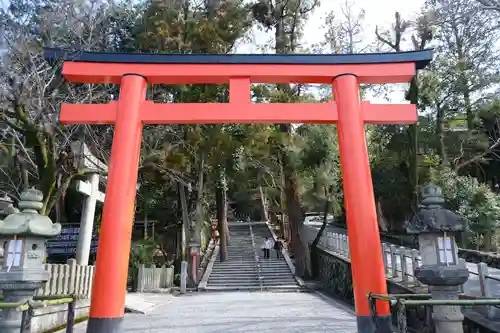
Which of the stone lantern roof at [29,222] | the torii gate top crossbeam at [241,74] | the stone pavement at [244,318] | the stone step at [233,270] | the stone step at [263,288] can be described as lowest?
the stone step at [263,288]

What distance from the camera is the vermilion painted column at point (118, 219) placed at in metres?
5.68

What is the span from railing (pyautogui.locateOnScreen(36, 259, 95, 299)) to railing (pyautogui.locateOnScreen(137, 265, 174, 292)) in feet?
18.5

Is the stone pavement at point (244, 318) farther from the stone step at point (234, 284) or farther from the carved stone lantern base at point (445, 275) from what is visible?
the stone step at point (234, 284)

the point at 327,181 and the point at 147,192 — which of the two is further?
the point at 147,192

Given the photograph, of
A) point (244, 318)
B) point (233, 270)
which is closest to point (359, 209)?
point (244, 318)

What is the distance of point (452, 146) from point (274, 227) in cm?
1544

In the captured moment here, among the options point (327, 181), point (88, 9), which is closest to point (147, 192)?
point (327, 181)

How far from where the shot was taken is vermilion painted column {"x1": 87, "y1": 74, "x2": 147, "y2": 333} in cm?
568

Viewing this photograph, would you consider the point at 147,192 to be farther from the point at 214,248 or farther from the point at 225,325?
the point at 225,325

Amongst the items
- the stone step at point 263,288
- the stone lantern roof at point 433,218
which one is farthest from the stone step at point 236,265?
the stone lantern roof at point 433,218

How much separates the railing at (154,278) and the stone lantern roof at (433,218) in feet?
43.0

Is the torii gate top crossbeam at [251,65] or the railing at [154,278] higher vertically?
the torii gate top crossbeam at [251,65]

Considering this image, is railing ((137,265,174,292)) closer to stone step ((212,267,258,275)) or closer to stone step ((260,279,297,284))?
stone step ((212,267,258,275))

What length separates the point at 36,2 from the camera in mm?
8078
